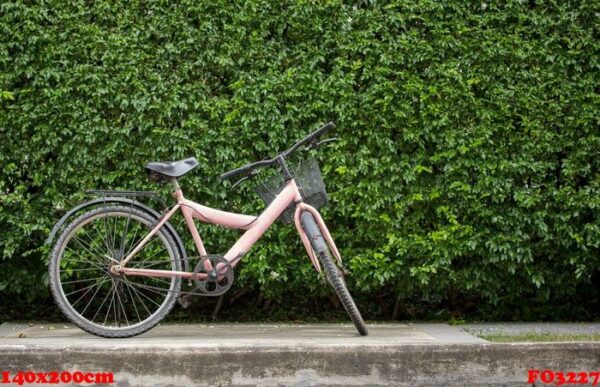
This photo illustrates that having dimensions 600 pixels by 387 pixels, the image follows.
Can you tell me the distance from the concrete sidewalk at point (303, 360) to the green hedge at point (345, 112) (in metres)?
1.30

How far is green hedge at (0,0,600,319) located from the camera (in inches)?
248

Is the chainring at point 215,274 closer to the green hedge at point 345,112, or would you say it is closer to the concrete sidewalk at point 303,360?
the concrete sidewalk at point 303,360

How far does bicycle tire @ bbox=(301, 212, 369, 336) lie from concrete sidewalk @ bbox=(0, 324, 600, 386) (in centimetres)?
35

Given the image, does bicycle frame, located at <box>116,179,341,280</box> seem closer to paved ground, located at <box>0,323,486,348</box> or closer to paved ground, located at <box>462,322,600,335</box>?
paved ground, located at <box>0,323,486,348</box>

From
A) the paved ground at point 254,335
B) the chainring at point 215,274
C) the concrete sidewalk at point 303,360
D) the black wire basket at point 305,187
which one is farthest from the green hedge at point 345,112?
the concrete sidewalk at point 303,360

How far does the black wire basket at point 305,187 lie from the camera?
5699 millimetres

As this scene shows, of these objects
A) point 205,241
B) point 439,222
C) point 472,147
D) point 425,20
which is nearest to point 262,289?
point 205,241

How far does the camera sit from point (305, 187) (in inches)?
225

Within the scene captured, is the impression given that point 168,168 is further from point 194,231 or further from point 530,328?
point 530,328

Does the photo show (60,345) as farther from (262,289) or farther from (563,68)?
(563,68)

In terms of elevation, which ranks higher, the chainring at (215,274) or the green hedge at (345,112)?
the green hedge at (345,112)

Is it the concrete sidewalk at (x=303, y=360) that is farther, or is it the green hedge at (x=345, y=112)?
the green hedge at (x=345, y=112)

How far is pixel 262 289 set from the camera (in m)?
6.55

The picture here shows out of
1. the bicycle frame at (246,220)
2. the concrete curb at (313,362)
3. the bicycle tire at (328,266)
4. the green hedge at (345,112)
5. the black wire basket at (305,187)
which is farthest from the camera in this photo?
the green hedge at (345,112)
